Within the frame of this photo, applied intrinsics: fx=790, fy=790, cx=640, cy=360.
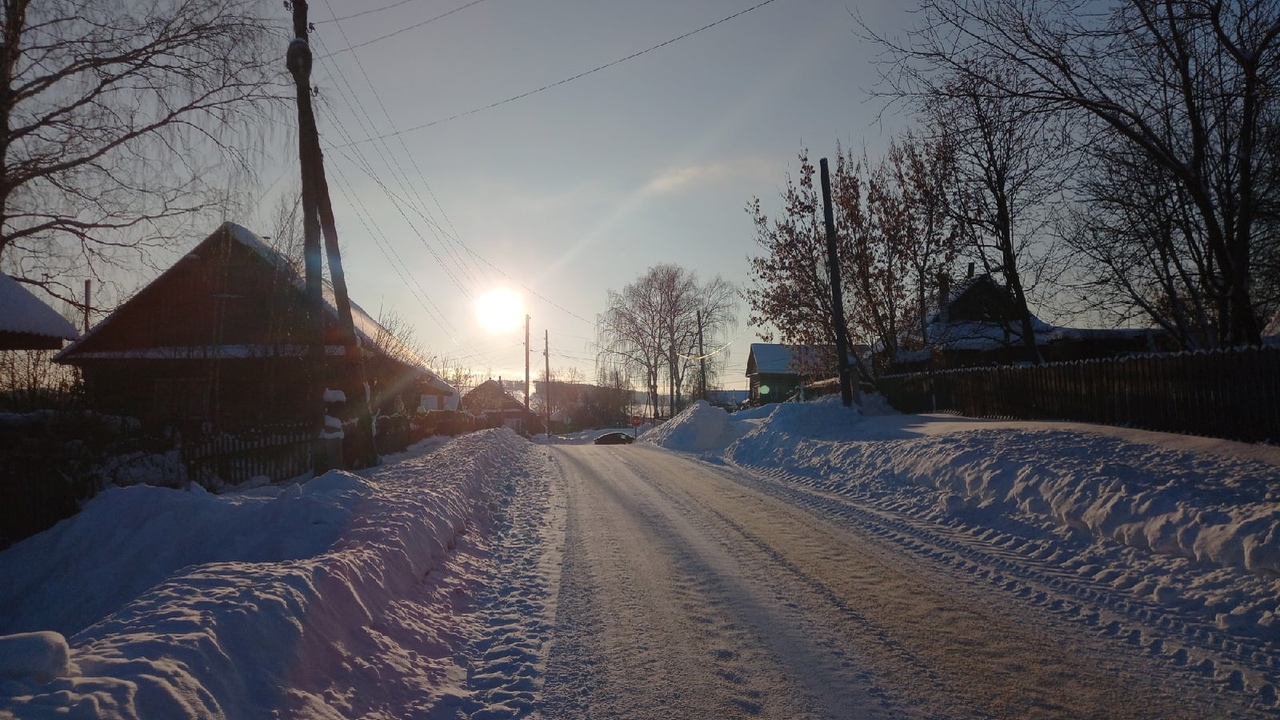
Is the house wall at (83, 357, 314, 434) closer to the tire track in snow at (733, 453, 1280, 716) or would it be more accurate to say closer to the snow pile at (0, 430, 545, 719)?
the snow pile at (0, 430, 545, 719)

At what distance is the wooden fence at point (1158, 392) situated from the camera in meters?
10.9

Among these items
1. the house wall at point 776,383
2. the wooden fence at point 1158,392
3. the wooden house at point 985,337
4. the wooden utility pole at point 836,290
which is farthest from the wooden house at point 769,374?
the wooden fence at point 1158,392

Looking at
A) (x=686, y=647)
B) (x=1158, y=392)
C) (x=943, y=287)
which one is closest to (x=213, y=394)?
(x=686, y=647)

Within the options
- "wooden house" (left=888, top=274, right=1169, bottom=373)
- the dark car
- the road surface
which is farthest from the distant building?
the dark car

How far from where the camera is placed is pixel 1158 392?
42.8 feet

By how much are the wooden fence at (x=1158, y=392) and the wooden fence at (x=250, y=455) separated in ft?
49.2

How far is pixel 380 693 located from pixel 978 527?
8.20 metres

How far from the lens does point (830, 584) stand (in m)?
7.38

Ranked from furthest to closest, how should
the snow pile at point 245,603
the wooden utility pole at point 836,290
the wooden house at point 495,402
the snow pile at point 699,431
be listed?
the wooden house at point 495,402, the snow pile at point 699,431, the wooden utility pole at point 836,290, the snow pile at point 245,603

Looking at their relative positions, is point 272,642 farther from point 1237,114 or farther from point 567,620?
point 1237,114

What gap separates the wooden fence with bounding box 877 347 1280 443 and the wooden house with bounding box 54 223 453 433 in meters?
14.6

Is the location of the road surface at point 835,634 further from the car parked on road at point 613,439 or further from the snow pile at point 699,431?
the car parked on road at point 613,439

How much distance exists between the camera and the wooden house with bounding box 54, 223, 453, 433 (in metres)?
17.5

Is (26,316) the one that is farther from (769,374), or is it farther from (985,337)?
(769,374)
